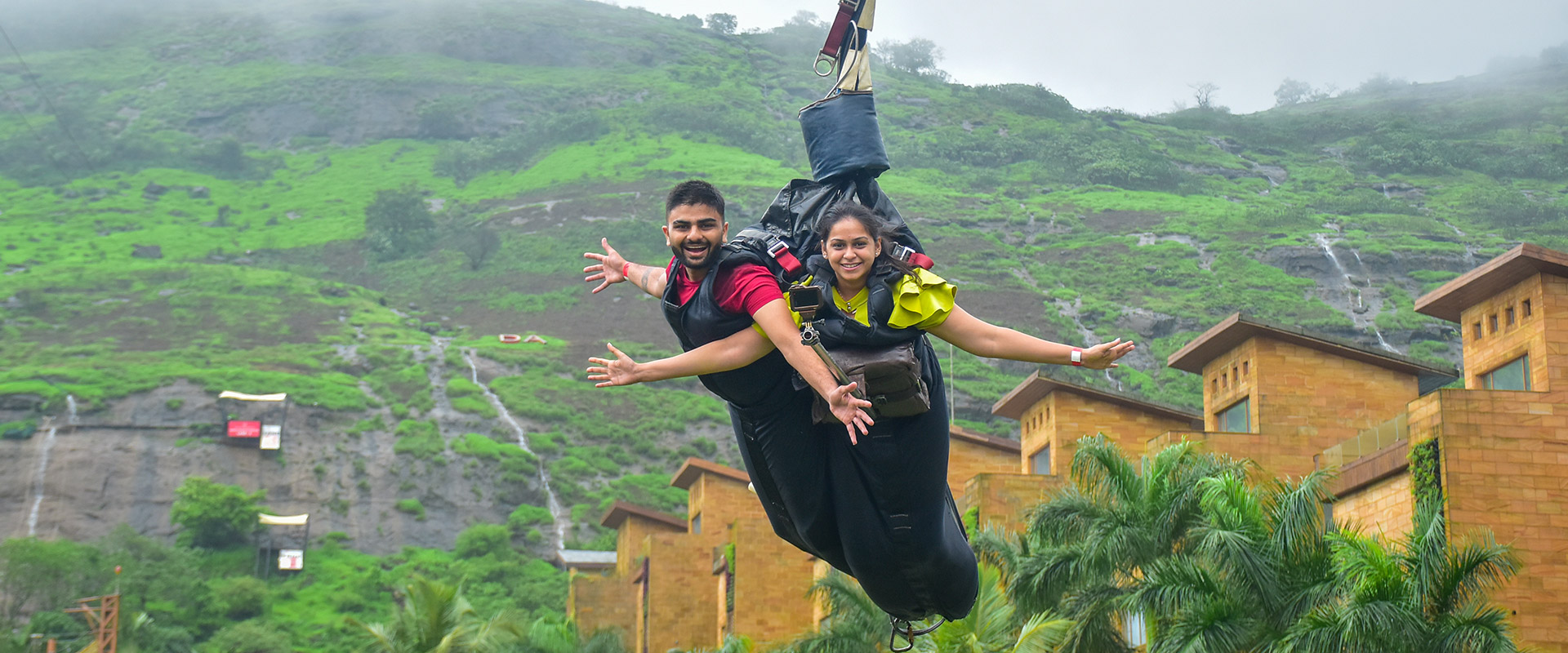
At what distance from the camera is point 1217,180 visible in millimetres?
154875

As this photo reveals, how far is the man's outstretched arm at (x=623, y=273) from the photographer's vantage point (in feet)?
22.0

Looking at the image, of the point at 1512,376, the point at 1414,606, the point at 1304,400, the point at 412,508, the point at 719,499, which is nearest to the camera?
the point at 1414,606

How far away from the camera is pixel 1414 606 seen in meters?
15.3

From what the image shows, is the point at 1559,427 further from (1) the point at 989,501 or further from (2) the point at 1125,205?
(2) the point at 1125,205

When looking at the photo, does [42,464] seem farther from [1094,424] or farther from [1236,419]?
[1236,419]

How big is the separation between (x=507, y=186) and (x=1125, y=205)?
223ft

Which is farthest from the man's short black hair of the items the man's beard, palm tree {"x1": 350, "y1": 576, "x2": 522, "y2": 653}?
palm tree {"x1": 350, "y1": 576, "x2": 522, "y2": 653}

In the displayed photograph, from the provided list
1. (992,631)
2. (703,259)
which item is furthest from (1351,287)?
(703,259)

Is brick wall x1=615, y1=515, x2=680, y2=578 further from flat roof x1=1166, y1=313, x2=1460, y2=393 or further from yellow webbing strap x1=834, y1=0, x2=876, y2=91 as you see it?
yellow webbing strap x1=834, y1=0, x2=876, y2=91

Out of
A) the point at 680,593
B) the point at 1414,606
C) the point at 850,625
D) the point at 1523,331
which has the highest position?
the point at 1523,331

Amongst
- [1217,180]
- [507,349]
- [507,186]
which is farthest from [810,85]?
[507,349]

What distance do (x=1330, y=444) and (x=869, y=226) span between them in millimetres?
25247

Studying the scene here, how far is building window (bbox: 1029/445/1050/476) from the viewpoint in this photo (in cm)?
3359

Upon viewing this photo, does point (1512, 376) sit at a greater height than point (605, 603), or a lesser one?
greater
